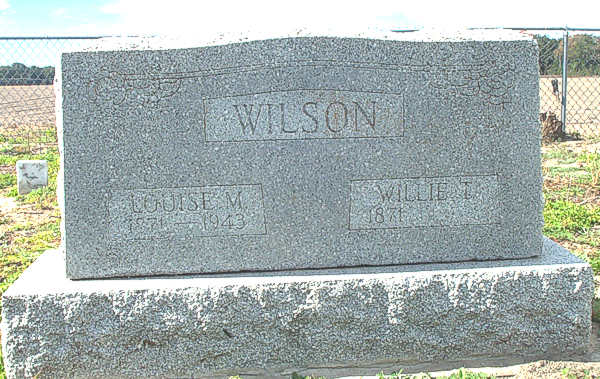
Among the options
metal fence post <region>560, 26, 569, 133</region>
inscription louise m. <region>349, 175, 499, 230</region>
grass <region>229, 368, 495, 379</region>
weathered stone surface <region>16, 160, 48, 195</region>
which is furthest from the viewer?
metal fence post <region>560, 26, 569, 133</region>

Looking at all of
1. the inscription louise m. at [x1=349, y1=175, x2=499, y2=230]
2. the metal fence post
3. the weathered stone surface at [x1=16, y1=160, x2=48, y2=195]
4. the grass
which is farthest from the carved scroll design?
the metal fence post

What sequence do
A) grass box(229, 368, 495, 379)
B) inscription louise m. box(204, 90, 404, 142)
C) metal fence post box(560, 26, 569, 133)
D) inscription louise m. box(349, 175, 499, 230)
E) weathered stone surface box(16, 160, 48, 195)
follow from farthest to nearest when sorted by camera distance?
1. metal fence post box(560, 26, 569, 133)
2. weathered stone surface box(16, 160, 48, 195)
3. inscription louise m. box(349, 175, 499, 230)
4. inscription louise m. box(204, 90, 404, 142)
5. grass box(229, 368, 495, 379)

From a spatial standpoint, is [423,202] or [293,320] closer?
[293,320]

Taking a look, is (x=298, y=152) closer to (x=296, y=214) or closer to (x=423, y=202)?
(x=296, y=214)

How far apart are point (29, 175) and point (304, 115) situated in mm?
4656

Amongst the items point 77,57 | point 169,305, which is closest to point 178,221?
point 169,305

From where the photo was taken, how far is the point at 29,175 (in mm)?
6258

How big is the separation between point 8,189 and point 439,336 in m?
5.53

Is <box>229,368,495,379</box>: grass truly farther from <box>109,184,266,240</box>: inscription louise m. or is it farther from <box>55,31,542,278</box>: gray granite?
<box>109,184,266,240</box>: inscription louise m.

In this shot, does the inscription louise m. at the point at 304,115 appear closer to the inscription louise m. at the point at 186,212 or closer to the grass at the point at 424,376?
the inscription louise m. at the point at 186,212

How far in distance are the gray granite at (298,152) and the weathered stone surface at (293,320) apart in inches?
5.4

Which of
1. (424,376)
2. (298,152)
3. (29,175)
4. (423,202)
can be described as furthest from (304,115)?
(29,175)

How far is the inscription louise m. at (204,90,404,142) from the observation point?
8.29ft

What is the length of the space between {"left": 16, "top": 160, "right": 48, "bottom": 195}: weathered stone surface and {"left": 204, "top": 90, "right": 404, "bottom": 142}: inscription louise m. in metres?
4.39
